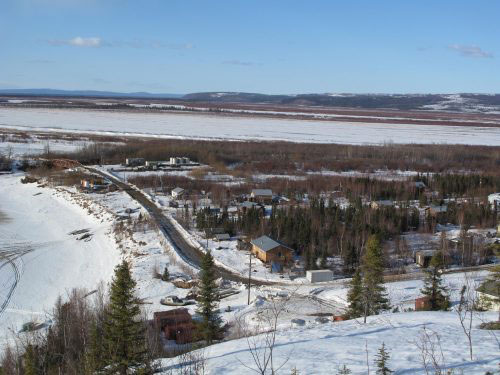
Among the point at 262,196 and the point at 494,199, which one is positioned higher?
the point at 262,196

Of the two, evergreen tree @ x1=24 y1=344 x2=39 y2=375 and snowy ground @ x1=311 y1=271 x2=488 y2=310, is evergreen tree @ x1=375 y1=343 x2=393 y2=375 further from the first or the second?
snowy ground @ x1=311 y1=271 x2=488 y2=310

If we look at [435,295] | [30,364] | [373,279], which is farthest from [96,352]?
[435,295]

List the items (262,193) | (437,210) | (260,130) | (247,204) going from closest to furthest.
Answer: (437,210), (247,204), (262,193), (260,130)

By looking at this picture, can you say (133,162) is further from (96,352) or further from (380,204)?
(96,352)

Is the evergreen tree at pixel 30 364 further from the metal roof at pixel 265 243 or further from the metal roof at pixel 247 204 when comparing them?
the metal roof at pixel 247 204

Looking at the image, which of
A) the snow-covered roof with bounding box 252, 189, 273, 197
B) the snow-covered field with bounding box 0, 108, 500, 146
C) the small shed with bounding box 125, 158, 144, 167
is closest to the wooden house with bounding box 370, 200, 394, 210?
the snow-covered roof with bounding box 252, 189, 273, 197

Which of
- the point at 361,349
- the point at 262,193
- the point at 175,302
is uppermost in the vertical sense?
the point at 361,349

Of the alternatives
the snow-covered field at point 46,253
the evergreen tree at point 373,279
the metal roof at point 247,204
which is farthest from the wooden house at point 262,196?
the evergreen tree at point 373,279
